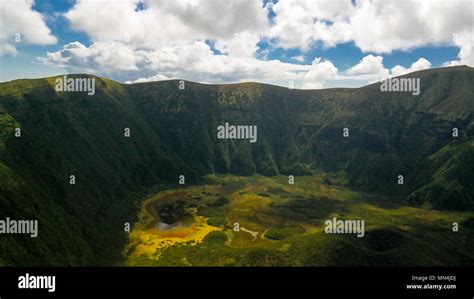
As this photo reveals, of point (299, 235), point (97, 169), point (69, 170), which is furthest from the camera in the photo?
point (97, 169)

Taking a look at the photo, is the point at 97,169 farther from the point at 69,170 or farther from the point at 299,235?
the point at 299,235

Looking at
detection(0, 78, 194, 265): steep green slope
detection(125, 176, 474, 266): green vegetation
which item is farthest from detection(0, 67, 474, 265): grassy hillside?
detection(125, 176, 474, 266): green vegetation

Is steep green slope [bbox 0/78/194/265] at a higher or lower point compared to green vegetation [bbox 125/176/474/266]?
higher

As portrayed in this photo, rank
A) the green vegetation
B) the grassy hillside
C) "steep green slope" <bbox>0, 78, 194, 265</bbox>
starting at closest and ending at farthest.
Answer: "steep green slope" <bbox>0, 78, 194, 265</bbox>
the grassy hillside
the green vegetation

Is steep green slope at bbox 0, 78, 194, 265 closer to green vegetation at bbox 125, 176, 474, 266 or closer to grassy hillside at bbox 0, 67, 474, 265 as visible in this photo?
grassy hillside at bbox 0, 67, 474, 265

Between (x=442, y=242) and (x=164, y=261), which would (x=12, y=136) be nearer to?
(x=164, y=261)

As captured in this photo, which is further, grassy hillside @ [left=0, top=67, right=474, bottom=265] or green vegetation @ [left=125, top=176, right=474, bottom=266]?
green vegetation @ [left=125, top=176, right=474, bottom=266]

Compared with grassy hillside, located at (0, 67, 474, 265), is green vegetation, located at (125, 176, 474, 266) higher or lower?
lower

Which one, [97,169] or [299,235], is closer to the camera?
[299,235]

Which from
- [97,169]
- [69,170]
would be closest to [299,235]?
[69,170]

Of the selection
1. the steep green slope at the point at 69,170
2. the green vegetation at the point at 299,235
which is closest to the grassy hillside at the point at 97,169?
the steep green slope at the point at 69,170

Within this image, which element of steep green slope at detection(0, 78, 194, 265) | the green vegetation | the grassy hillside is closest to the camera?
steep green slope at detection(0, 78, 194, 265)
